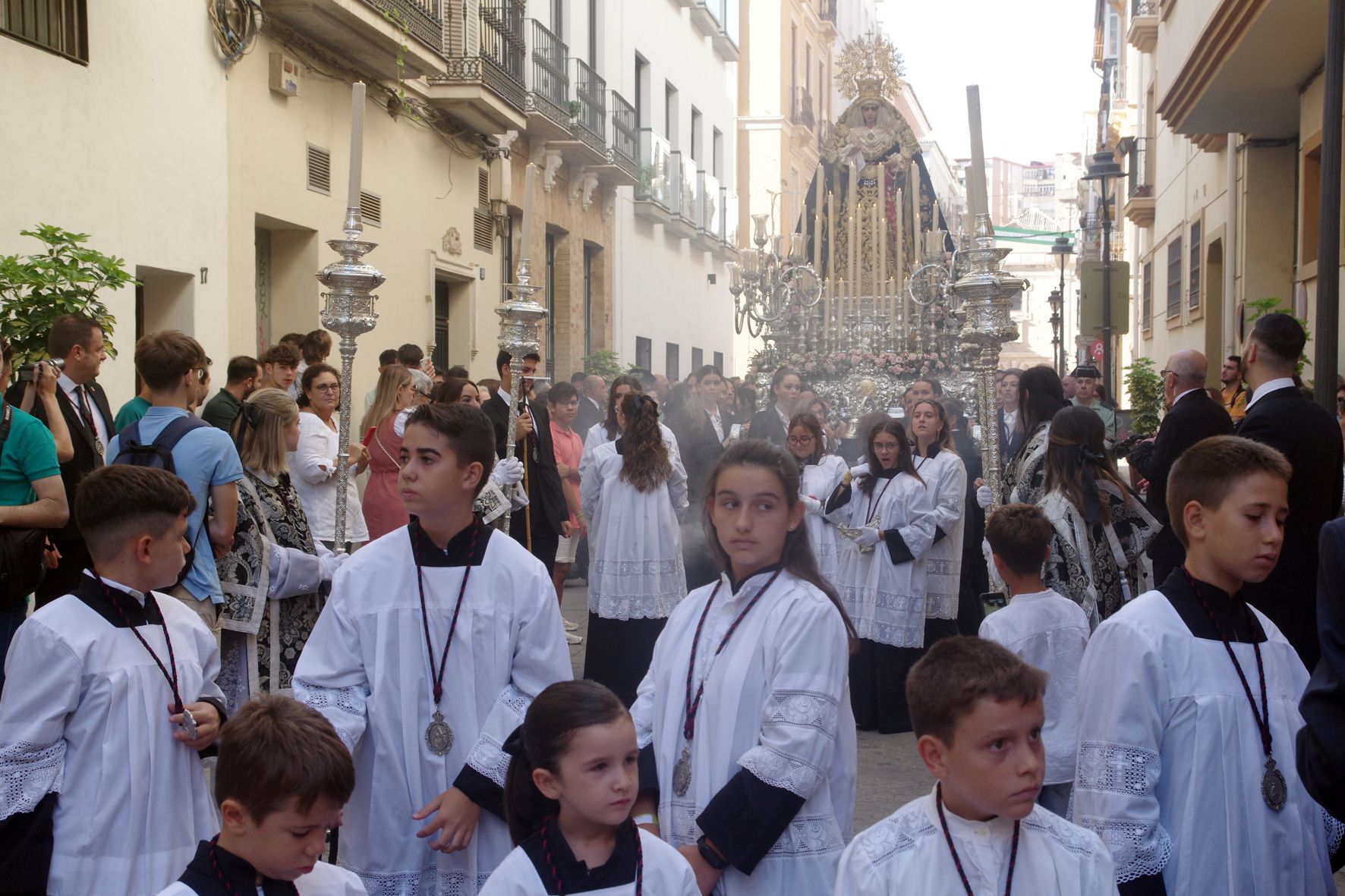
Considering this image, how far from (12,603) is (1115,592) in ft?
15.1

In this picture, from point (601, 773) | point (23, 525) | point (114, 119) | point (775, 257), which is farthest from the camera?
point (775, 257)

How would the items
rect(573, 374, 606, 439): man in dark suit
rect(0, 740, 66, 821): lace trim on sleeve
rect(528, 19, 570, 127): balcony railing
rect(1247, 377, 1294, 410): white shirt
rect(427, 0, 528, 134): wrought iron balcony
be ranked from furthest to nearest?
1. rect(528, 19, 570, 127): balcony railing
2. rect(427, 0, 528, 134): wrought iron balcony
3. rect(573, 374, 606, 439): man in dark suit
4. rect(1247, 377, 1294, 410): white shirt
5. rect(0, 740, 66, 821): lace trim on sleeve

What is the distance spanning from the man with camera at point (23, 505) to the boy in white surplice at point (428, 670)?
2460mm

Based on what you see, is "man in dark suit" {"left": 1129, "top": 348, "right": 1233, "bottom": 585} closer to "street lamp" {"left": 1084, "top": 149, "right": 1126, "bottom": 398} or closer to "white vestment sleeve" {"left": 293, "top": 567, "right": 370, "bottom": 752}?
"white vestment sleeve" {"left": 293, "top": 567, "right": 370, "bottom": 752}

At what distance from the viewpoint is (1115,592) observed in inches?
242

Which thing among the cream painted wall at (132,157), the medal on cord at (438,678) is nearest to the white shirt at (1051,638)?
the medal on cord at (438,678)

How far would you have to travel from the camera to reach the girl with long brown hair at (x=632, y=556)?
25.8 feet

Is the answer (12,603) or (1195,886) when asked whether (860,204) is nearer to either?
(12,603)

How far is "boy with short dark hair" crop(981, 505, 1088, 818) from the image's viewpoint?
16.1 ft

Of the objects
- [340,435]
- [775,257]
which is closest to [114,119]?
[340,435]

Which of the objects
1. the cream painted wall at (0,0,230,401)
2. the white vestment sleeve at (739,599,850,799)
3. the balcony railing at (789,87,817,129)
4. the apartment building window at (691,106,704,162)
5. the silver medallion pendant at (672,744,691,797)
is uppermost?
the balcony railing at (789,87,817,129)

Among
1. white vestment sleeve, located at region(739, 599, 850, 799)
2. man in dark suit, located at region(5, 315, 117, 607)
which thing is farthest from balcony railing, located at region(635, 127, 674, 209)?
white vestment sleeve, located at region(739, 599, 850, 799)

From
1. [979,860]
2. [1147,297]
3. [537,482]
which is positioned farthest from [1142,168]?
[979,860]

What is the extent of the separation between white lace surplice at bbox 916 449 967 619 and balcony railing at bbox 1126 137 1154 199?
17876 mm
